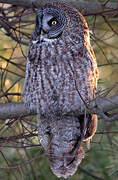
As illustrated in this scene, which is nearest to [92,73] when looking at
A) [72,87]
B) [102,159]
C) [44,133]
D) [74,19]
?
[72,87]

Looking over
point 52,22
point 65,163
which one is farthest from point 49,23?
point 65,163

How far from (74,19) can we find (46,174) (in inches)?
72.2

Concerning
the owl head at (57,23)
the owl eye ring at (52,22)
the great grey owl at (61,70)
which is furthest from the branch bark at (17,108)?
the owl eye ring at (52,22)

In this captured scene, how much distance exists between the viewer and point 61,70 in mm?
3787

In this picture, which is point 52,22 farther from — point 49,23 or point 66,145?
point 66,145

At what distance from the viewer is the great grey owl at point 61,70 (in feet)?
12.5

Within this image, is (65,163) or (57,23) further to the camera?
(65,163)

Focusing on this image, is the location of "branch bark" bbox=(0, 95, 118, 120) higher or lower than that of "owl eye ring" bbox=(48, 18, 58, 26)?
lower

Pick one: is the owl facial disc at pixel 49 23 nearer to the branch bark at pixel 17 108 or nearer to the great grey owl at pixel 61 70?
the great grey owl at pixel 61 70

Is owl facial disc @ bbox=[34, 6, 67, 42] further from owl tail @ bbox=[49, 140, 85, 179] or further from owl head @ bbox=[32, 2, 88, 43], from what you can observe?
owl tail @ bbox=[49, 140, 85, 179]

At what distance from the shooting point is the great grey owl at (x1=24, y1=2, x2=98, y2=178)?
3.80 m

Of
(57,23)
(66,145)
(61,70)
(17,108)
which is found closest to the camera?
(17,108)

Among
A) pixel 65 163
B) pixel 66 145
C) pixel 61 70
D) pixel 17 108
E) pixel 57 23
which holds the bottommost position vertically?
pixel 65 163

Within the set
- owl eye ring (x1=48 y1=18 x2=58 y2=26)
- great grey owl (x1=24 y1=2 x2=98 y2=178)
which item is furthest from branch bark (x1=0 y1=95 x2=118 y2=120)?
owl eye ring (x1=48 y1=18 x2=58 y2=26)
